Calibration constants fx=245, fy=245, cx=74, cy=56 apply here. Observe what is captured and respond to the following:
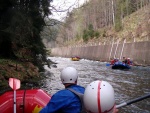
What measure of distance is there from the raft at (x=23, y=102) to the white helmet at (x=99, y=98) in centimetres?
152

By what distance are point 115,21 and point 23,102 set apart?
47.9 meters

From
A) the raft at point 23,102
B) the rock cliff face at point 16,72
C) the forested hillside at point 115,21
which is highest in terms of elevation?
the forested hillside at point 115,21

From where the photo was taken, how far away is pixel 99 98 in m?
2.93

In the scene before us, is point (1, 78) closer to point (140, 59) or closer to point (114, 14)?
point (140, 59)

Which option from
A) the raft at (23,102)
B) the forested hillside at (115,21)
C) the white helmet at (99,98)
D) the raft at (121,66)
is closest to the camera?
the white helmet at (99,98)

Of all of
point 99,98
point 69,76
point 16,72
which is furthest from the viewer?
point 16,72

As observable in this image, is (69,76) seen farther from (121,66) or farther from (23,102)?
(121,66)

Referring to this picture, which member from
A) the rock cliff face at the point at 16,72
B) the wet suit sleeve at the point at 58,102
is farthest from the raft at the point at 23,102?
the rock cliff face at the point at 16,72

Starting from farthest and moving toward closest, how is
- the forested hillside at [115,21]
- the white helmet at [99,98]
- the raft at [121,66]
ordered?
the forested hillside at [115,21]
the raft at [121,66]
the white helmet at [99,98]

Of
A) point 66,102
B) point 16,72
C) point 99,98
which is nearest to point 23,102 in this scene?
Result: point 66,102

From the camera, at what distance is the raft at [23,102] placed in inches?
161

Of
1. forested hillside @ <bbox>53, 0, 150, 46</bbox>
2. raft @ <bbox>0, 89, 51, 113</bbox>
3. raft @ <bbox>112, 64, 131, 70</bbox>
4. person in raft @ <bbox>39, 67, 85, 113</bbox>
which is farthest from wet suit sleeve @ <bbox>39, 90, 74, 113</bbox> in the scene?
forested hillside @ <bbox>53, 0, 150, 46</bbox>

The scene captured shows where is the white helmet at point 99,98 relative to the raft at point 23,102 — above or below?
above

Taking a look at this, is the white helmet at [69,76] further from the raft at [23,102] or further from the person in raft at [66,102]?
the raft at [23,102]
